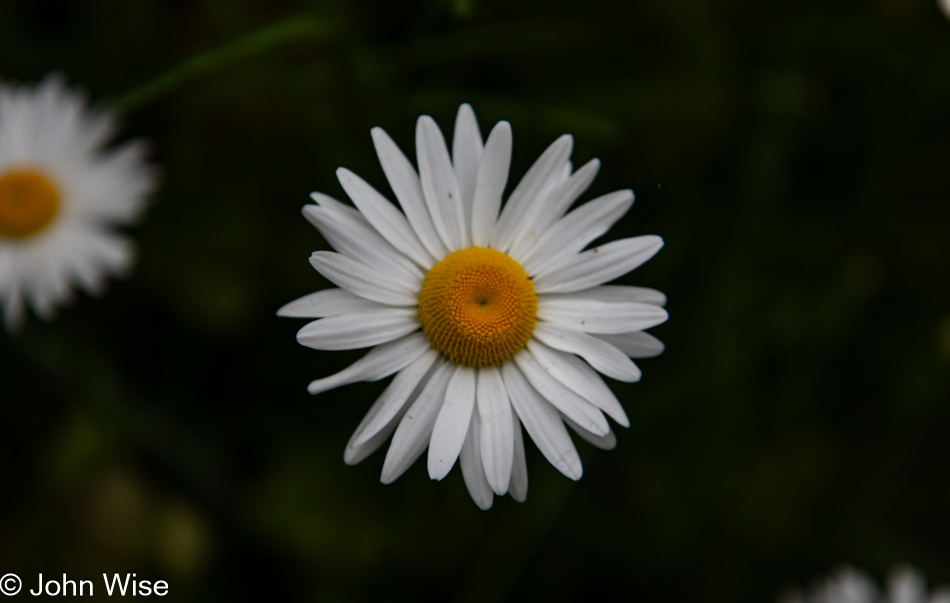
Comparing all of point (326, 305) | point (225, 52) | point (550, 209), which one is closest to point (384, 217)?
point (326, 305)

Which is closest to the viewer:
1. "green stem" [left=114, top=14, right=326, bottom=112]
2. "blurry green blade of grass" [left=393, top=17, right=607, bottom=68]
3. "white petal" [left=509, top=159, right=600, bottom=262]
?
"white petal" [left=509, top=159, right=600, bottom=262]

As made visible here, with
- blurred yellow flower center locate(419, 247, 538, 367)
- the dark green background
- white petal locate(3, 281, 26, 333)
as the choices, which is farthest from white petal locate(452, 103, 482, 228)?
white petal locate(3, 281, 26, 333)

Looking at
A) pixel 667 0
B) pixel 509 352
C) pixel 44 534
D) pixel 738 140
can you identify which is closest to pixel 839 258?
pixel 738 140

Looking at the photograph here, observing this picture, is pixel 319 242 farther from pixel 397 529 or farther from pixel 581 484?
pixel 581 484

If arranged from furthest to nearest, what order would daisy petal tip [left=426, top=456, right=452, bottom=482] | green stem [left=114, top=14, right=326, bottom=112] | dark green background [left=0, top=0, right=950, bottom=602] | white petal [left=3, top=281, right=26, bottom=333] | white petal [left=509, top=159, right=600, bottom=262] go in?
dark green background [left=0, top=0, right=950, bottom=602] < white petal [left=3, top=281, right=26, bottom=333] < green stem [left=114, top=14, right=326, bottom=112] < white petal [left=509, top=159, right=600, bottom=262] < daisy petal tip [left=426, top=456, right=452, bottom=482]

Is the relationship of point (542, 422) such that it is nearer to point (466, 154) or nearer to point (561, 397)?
point (561, 397)

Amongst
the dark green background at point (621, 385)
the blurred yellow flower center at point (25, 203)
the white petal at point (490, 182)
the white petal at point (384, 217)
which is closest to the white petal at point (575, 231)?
the white petal at point (490, 182)

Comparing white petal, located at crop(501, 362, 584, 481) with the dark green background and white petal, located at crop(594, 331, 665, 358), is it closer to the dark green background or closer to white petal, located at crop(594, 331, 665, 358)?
white petal, located at crop(594, 331, 665, 358)
